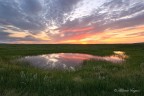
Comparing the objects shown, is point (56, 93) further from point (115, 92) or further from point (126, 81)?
Result: point (126, 81)

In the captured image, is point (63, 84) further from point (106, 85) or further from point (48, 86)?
point (106, 85)

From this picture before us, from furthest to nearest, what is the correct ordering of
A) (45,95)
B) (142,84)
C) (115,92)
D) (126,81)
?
1. (126,81)
2. (142,84)
3. (115,92)
4. (45,95)

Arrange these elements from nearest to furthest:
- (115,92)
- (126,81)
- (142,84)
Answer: (115,92) → (142,84) → (126,81)

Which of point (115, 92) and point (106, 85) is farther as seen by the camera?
point (106, 85)

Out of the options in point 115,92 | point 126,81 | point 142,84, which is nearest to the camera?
point 115,92

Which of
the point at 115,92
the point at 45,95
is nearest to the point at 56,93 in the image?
the point at 45,95

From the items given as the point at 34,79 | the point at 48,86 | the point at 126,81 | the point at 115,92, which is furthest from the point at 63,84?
the point at 126,81

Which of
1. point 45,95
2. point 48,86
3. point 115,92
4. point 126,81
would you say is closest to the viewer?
point 45,95

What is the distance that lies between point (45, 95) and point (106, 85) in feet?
10.7

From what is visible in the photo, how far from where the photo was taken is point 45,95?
8.52 m

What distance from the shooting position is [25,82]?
10289mm

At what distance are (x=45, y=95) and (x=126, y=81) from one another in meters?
4.80

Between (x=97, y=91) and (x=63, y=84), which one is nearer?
(x=97, y=91)

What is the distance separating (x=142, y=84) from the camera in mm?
10391
